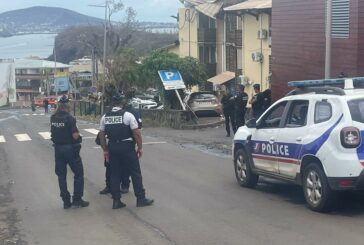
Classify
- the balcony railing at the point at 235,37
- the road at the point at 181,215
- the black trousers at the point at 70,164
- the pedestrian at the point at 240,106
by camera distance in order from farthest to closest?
1. the balcony railing at the point at 235,37
2. the pedestrian at the point at 240,106
3. the black trousers at the point at 70,164
4. the road at the point at 181,215

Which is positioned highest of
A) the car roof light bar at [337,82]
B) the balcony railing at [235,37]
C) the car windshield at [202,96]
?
the balcony railing at [235,37]

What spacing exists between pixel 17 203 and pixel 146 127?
19.5 m

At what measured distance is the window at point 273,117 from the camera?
1066 cm

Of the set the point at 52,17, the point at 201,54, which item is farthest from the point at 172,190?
the point at 52,17

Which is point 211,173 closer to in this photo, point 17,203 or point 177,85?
point 17,203

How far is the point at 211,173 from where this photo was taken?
13891 millimetres

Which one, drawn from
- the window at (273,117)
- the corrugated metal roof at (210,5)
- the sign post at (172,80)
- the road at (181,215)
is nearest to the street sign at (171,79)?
the sign post at (172,80)

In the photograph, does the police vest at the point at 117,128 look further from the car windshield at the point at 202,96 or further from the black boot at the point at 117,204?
the car windshield at the point at 202,96

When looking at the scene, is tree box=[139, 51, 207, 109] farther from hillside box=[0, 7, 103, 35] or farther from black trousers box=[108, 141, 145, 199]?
hillside box=[0, 7, 103, 35]

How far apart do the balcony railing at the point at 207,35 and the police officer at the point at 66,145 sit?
4336 centimetres

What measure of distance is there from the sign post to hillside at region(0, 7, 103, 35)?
103 m

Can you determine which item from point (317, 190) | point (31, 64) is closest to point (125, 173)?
point (317, 190)

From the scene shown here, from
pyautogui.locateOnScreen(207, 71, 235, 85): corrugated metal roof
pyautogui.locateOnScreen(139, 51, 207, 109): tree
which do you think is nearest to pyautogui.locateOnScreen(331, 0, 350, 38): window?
pyautogui.locateOnScreen(139, 51, 207, 109): tree

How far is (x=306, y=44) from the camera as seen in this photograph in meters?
21.3
